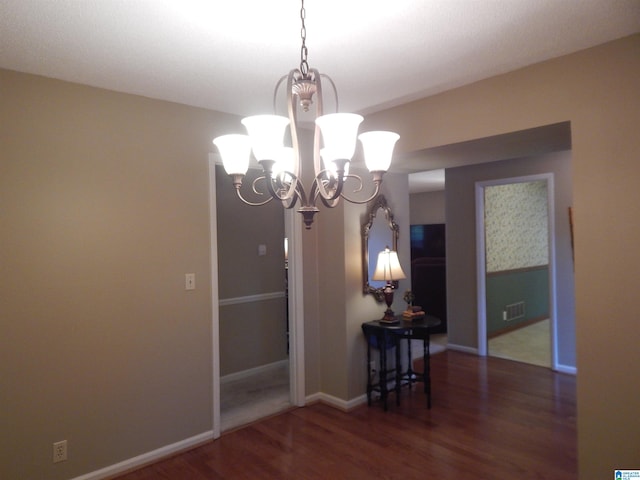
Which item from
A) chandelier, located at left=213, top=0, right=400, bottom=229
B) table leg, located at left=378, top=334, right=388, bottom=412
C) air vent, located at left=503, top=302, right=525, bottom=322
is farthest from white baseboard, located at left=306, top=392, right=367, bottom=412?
air vent, located at left=503, top=302, right=525, bottom=322

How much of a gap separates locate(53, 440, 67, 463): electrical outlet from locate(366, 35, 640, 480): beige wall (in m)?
2.86

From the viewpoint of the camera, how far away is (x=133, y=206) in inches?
104

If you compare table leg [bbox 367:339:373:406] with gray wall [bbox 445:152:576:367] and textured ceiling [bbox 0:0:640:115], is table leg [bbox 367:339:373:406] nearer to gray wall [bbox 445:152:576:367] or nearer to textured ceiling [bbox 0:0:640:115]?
gray wall [bbox 445:152:576:367]

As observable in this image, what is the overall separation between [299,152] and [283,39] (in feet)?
2.45

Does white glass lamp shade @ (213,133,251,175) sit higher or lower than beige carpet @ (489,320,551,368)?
higher

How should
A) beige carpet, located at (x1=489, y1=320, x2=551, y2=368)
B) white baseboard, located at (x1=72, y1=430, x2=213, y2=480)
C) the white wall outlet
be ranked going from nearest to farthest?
white baseboard, located at (x1=72, y1=430, x2=213, y2=480) → the white wall outlet → beige carpet, located at (x1=489, y1=320, x2=551, y2=368)

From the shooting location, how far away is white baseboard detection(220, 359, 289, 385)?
4.19m

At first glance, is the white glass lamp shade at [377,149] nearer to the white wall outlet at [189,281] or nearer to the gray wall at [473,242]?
the white wall outlet at [189,281]

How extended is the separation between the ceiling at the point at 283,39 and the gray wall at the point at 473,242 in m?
2.26

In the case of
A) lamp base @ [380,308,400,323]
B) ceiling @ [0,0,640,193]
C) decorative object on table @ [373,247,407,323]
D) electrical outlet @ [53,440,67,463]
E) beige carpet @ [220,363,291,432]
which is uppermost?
ceiling @ [0,0,640,193]

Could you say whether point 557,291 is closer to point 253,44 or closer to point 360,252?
point 360,252

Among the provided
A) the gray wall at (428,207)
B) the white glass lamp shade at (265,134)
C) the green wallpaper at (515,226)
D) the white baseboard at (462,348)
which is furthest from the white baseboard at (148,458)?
the gray wall at (428,207)

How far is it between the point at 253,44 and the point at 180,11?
0.40 m

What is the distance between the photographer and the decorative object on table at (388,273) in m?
3.47
